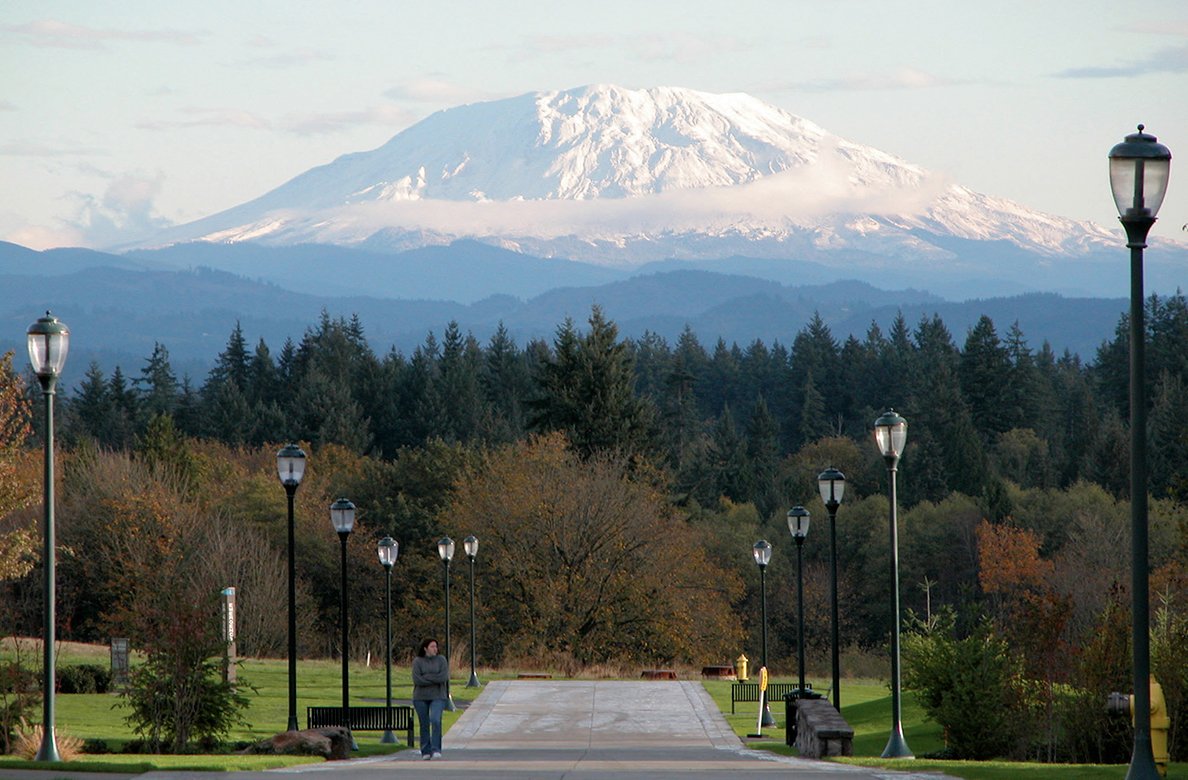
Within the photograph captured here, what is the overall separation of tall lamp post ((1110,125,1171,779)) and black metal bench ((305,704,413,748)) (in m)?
13.5

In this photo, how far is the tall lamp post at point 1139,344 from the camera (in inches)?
481

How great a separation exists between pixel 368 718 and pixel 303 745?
241 inches

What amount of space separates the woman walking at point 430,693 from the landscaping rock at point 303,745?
3.59ft

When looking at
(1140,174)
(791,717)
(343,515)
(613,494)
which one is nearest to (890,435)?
(791,717)

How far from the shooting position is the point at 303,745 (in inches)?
752

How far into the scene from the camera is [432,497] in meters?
66.0

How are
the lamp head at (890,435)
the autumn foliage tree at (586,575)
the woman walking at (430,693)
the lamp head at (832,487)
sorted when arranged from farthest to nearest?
the autumn foliage tree at (586,575) → the lamp head at (832,487) → the lamp head at (890,435) → the woman walking at (430,693)

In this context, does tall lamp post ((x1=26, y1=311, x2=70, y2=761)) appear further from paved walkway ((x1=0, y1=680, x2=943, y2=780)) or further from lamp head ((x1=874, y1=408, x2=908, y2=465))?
lamp head ((x1=874, y1=408, x2=908, y2=465))

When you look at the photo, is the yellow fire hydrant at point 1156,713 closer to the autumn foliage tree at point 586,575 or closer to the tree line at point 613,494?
the tree line at point 613,494

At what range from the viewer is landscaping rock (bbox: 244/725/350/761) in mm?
19047

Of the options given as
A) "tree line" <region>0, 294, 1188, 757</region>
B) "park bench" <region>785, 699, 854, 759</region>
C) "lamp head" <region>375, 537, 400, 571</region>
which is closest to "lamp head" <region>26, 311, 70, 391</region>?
"tree line" <region>0, 294, 1188, 757</region>

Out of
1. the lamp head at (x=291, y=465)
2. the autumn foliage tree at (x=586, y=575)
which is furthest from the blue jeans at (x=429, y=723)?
the autumn foliage tree at (x=586, y=575)

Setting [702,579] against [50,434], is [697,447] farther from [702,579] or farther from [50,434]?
[50,434]

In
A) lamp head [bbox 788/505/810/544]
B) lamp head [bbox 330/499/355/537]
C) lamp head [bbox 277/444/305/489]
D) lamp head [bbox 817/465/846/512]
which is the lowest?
lamp head [bbox 788/505/810/544]
